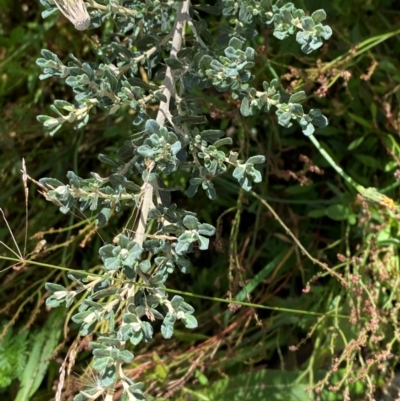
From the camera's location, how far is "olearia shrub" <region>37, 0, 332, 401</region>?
0.75 metres

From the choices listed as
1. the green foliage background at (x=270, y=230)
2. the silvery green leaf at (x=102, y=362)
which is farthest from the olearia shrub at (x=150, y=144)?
the green foliage background at (x=270, y=230)

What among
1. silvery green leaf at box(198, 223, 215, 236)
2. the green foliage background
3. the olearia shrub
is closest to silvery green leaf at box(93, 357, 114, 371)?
the olearia shrub

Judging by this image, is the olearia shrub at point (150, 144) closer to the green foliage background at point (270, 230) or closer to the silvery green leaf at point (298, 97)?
the silvery green leaf at point (298, 97)

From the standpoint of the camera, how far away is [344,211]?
1204mm

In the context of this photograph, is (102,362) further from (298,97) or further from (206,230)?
(298,97)

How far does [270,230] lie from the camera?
1.33 m

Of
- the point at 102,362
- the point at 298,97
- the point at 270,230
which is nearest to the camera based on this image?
the point at 102,362

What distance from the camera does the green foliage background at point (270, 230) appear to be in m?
1.16

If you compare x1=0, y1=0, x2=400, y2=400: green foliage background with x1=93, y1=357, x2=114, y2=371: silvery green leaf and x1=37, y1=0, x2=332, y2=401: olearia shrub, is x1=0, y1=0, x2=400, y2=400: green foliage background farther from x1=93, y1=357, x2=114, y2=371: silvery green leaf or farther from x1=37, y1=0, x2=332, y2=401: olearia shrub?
x1=93, y1=357, x2=114, y2=371: silvery green leaf

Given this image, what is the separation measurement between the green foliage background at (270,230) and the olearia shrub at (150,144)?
25cm

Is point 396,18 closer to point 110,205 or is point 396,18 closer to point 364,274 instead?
point 364,274

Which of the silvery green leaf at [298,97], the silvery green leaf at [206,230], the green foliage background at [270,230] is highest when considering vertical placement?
the silvery green leaf at [298,97]

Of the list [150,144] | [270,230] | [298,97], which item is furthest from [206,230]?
[270,230]

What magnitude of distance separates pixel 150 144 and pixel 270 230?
64cm
